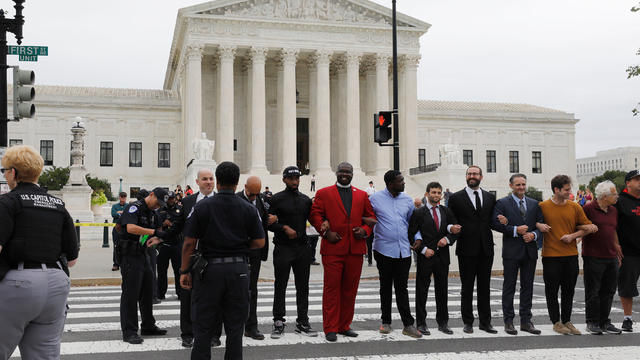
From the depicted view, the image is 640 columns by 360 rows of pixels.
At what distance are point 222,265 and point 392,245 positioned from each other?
3.17 m

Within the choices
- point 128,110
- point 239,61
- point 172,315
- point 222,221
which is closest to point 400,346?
point 222,221

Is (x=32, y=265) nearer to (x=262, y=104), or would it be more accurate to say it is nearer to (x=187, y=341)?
(x=187, y=341)

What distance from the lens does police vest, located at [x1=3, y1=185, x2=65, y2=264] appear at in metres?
4.62

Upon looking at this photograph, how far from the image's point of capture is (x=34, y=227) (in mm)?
4699

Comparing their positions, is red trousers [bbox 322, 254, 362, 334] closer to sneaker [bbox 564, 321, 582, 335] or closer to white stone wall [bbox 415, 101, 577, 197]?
sneaker [bbox 564, 321, 582, 335]

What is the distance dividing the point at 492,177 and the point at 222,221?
204ft

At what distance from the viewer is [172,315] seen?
391 inches

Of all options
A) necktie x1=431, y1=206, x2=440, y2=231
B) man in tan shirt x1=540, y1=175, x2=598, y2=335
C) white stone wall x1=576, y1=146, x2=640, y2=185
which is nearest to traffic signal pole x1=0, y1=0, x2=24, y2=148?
necktie x1=431, y1=206, x2=440, y2=231

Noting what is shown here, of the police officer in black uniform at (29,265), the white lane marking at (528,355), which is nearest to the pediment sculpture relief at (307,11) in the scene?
the white lane marking at (528,355)

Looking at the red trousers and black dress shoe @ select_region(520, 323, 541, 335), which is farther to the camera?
black dress shoe @ select_region(520, 323, 541, 335)

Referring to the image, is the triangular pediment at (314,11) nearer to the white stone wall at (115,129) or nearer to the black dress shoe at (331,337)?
the white stone wall at (115,129)

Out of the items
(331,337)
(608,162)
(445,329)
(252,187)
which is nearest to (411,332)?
(445,329)

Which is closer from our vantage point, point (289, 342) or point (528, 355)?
point (528, 355)

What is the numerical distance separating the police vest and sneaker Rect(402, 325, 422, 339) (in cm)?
468
